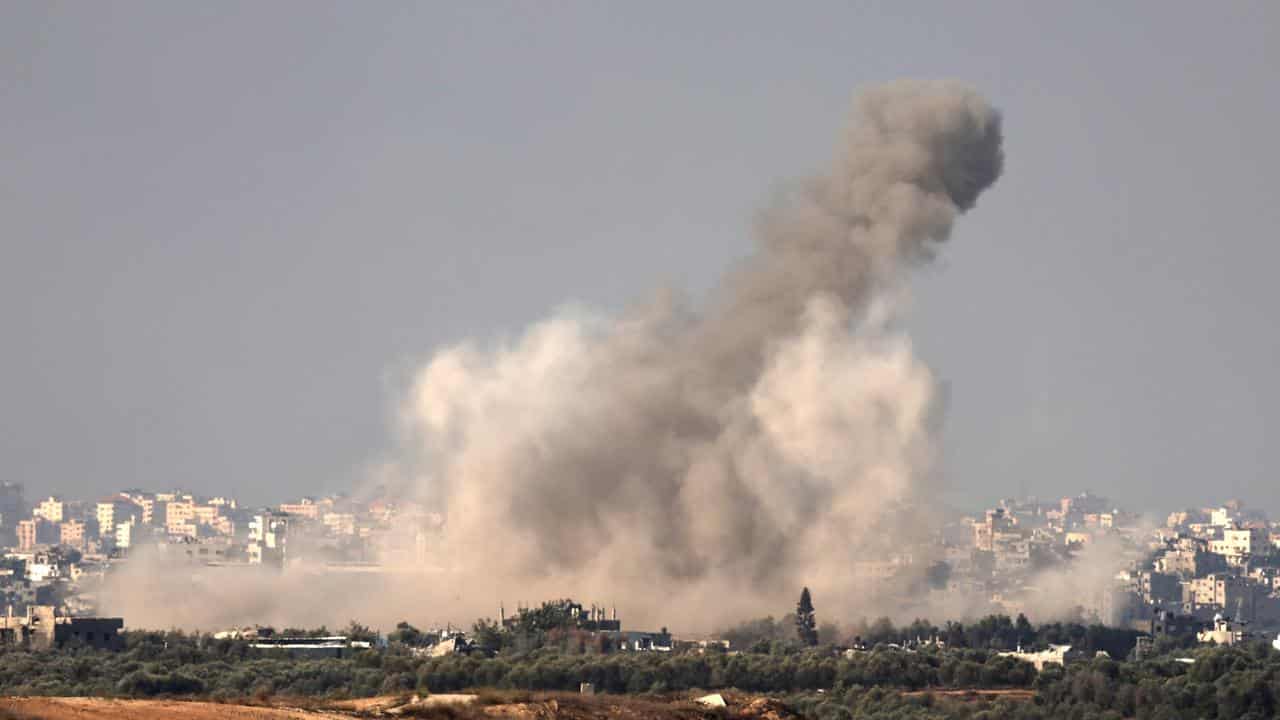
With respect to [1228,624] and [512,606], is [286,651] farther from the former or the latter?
[1228,624]

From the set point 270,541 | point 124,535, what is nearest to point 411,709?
point 270,541

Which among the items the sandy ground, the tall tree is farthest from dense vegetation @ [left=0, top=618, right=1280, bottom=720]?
the sandy ground

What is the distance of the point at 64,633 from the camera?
240 ft

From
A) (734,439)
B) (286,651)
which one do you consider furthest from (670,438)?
(286,651)

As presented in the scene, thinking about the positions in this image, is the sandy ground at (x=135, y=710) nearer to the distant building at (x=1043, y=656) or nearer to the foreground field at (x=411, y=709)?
the foreground field at (x=411, y=709)

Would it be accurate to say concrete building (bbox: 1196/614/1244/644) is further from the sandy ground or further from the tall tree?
the sandy ground

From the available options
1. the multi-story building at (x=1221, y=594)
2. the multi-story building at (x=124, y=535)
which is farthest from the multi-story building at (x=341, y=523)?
the multi-story building at (x=1221, y=594)

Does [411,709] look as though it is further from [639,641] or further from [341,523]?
[341,523]

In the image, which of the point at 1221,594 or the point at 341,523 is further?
the point at 341,523

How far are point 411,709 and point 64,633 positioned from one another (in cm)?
4173

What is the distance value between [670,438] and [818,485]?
4648mm

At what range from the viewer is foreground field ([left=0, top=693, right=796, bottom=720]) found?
31.1 meters

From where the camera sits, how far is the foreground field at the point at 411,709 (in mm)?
31078

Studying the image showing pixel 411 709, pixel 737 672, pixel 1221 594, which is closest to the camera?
pixel 411 709
